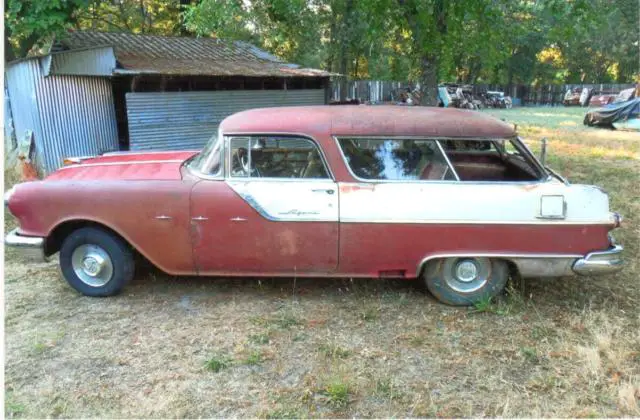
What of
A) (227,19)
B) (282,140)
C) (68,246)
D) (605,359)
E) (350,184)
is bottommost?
(605,359)

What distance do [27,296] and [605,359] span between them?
4.84 m

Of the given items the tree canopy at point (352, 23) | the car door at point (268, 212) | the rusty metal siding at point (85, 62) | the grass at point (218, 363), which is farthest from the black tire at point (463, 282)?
the rusty metal siding at point (85, 62)

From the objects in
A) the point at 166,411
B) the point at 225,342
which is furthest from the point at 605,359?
the point at 166,411

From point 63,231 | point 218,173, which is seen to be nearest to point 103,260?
point 63,231

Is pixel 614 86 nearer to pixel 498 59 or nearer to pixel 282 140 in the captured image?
pixel 498 59

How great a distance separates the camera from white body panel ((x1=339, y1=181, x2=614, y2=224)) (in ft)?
13.7

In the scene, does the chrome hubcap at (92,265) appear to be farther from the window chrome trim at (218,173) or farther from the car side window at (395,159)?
the car side window at (395,159)

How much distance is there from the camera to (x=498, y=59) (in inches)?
343

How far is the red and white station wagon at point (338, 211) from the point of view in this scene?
4234 millimetres

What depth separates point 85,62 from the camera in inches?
356

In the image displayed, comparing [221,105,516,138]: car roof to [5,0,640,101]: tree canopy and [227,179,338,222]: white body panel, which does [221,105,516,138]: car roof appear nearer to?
[227,179,338,222]: white body panel

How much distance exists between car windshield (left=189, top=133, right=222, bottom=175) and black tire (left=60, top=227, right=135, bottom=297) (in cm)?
96

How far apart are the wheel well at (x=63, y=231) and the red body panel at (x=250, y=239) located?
805 mm

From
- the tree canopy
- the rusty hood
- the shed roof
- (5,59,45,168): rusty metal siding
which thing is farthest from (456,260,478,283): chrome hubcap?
(5,59,45,168): rusty metal siding
